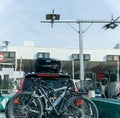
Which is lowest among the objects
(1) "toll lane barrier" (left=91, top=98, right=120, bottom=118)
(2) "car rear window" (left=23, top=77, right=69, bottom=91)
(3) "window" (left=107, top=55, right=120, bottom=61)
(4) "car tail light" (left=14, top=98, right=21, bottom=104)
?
(1) "toll lane barrier" (left=91, top=98, right=120, bottom=118)

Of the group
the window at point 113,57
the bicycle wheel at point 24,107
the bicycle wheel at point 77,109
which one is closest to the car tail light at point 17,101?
the bicycle wheel at point 24,107

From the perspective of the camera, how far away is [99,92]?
35.7m

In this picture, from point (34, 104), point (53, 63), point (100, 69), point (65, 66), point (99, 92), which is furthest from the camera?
point (100, 69)

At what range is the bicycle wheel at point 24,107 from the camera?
894 cm

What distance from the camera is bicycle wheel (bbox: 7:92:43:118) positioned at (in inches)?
352

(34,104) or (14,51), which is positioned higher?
(14,51)

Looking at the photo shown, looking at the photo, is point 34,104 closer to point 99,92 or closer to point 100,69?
point 99,92

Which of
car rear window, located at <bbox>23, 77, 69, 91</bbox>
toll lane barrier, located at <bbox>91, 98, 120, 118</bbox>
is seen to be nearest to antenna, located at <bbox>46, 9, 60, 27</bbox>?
toll lane barrier, located at <bbox>91, 98, 120, 118</bbox>

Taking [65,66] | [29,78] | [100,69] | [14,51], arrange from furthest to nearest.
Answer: [100,69], [65,66], [14,51], [29,78]

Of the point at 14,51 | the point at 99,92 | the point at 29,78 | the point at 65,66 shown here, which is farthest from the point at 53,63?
the point at 65,66

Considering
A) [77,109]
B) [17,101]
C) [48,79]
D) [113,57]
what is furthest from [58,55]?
[17,101]

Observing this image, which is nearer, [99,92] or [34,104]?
[34,104]

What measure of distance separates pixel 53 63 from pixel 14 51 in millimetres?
38151

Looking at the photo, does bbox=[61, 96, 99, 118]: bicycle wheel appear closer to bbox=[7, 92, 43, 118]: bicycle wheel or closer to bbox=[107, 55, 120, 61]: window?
bbox=[7, 92, 43, 118]: bicycle wheel
